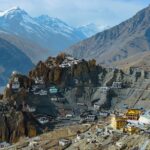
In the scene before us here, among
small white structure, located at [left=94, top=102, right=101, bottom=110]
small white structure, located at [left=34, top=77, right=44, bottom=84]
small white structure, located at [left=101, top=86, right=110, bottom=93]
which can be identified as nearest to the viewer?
small white structure, located at [left=94, top=102, right=101, bottom=110]

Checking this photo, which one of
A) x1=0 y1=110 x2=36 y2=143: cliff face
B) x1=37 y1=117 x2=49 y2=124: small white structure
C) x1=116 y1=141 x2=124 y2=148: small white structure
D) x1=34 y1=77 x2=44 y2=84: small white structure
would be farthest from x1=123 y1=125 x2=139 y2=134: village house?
x1=34 y1=77 x2=44 y2=84: small white structure

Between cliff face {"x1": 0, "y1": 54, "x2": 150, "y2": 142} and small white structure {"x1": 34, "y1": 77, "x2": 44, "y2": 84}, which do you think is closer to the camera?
cliff face {"x1": 0, "y1": 54, "x2": 150, "y2": 142}

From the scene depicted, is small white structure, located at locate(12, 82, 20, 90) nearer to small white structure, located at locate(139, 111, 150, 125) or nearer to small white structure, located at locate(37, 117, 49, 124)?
small white structure, located at locate(37, 117, 49, 124)

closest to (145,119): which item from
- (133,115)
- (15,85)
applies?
(133,115)

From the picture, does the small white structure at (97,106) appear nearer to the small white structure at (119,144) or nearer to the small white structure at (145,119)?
the small white structure at (145,119)

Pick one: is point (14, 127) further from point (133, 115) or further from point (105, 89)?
point (133, 115)

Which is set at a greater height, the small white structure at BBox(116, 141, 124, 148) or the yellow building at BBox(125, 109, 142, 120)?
the yellow building at BBox(125, 109, 142, 120)

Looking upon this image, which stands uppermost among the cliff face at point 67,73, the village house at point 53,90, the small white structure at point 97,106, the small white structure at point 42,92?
the cliff face at point 67,73

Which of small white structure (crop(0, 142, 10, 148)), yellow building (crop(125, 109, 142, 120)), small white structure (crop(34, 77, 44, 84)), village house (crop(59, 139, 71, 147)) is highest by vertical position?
small white structure (crop(34, 77, 44, 84))

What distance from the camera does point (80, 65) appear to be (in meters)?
148

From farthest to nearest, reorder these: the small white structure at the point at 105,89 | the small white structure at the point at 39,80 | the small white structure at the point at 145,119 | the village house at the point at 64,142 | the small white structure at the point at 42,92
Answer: the small white structure at the point at 39,80 → the small white structure at the point at 105,89 → the small white structure at the point at 42,92 → the village house at the point at 64,142 → the small white structure at the point at 145,119

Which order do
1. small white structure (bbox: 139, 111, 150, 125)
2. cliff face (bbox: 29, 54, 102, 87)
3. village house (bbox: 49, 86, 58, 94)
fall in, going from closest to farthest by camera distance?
small white structure (bbox: 139, 111, 150, 125) < village house (bbox: 49, 86, 58, 94) < cliff face (bbox: 29, 54, 102, 87)

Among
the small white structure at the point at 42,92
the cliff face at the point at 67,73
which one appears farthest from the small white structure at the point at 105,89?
the small white structure at the point at 42,92

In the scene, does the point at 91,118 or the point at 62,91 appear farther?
the point at 62,91
